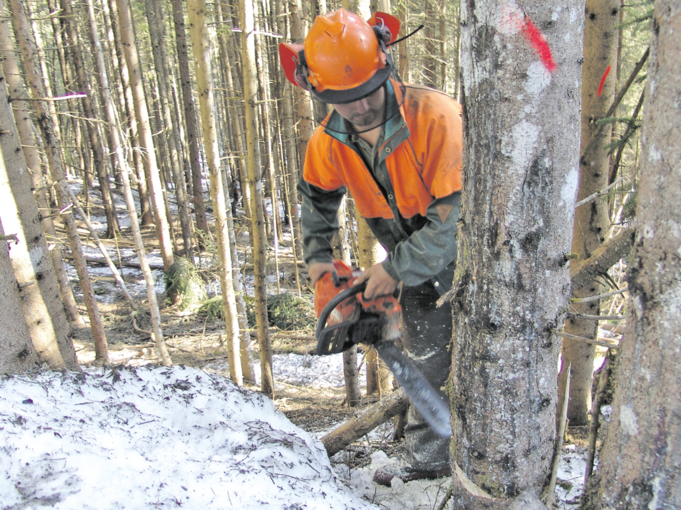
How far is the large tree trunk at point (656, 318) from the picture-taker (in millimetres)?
897

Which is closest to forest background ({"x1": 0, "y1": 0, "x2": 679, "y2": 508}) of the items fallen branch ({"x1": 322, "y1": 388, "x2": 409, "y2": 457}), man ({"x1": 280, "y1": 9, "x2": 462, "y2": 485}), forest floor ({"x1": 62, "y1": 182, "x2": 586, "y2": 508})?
forest floor ({"x1": 62, "y1": 182, "x2": 586, "y2": 508})

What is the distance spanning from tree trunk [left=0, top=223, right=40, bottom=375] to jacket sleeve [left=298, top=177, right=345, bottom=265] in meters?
1.90


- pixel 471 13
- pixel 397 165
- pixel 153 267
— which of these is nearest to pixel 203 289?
pixel 153 267

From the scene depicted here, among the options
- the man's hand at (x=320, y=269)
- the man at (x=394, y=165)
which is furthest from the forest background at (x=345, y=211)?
the man's hand at (x=320, y=269)

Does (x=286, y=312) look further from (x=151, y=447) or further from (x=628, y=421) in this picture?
(x=628, y=421)

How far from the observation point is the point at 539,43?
3.77 feet

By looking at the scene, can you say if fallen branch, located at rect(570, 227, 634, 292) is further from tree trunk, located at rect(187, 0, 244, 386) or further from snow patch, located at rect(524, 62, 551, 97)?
tree trunk, located at rect(187, 0, 244, 386)

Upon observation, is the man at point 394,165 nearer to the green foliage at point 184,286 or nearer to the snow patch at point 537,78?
the snow patch at point 537,78

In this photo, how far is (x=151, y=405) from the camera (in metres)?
2.05

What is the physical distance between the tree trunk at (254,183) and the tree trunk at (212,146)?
0.33 m

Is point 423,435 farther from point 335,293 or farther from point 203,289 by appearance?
point 203,289

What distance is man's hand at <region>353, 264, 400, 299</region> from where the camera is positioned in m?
2.28

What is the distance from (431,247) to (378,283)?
0.39 metres

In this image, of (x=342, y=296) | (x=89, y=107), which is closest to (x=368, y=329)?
(x=342, y=296)
